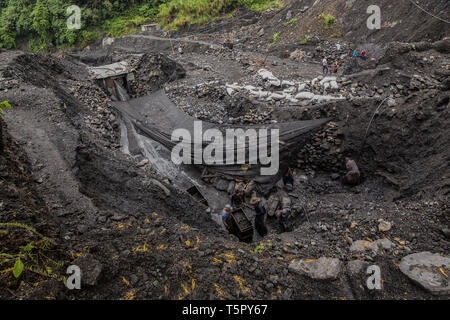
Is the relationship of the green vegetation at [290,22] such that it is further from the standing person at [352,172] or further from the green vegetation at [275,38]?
the standing person at [352,172]

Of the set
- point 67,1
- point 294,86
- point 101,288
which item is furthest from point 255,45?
point 67,1

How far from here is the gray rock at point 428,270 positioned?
3.11 m

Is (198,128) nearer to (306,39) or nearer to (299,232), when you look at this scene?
(299,232)

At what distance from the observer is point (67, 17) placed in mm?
22016

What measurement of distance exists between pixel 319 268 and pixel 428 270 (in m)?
1.42

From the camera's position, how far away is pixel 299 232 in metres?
5.03

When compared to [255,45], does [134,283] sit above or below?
below

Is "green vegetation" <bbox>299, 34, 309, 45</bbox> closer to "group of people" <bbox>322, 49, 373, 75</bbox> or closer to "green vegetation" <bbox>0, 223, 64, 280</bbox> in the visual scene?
"group of people" <bbox>322, 49, 373, 75</bbox>

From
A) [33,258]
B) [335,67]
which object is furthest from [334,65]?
[33,258]

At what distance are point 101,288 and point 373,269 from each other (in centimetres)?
356

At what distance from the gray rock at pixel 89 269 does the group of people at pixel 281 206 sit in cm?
354

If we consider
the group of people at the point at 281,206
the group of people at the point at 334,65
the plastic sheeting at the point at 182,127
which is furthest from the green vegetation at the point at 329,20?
the group of people at the point at 281,206

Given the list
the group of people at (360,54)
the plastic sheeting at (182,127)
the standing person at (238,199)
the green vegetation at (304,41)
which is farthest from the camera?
the green vegetation at (304,41)

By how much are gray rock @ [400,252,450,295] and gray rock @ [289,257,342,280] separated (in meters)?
0.89
